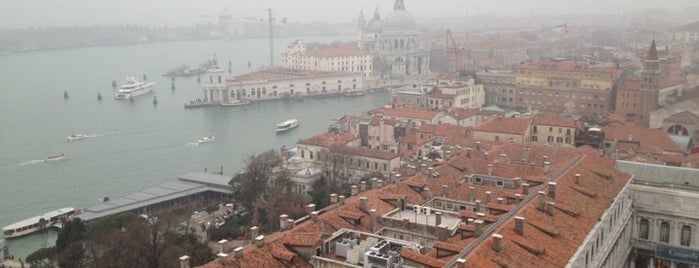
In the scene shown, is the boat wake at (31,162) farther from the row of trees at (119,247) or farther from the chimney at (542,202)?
the chimney at (542,202)

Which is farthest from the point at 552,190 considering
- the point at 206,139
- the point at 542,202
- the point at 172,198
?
the point at 206,139

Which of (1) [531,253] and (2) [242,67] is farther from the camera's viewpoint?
(2) [242,67]

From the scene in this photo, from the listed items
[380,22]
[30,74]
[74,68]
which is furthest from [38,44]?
[380,22]

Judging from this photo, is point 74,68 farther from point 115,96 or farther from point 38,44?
point 115,96

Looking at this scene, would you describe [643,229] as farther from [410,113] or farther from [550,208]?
[410,113]

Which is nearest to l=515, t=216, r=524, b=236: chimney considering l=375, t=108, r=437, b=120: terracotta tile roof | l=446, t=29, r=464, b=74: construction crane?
l=375, t=108, r=437, b=120: terracotta tile roof

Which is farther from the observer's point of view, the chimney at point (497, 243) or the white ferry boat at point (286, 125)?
the white ferry boat at point (286, 125)

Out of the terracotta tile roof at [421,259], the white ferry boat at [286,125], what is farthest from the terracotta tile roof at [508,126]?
the terracotta tile roof at [421,259]

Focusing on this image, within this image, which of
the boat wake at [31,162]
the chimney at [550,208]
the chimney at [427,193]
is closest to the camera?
the chimney at [550,208]
